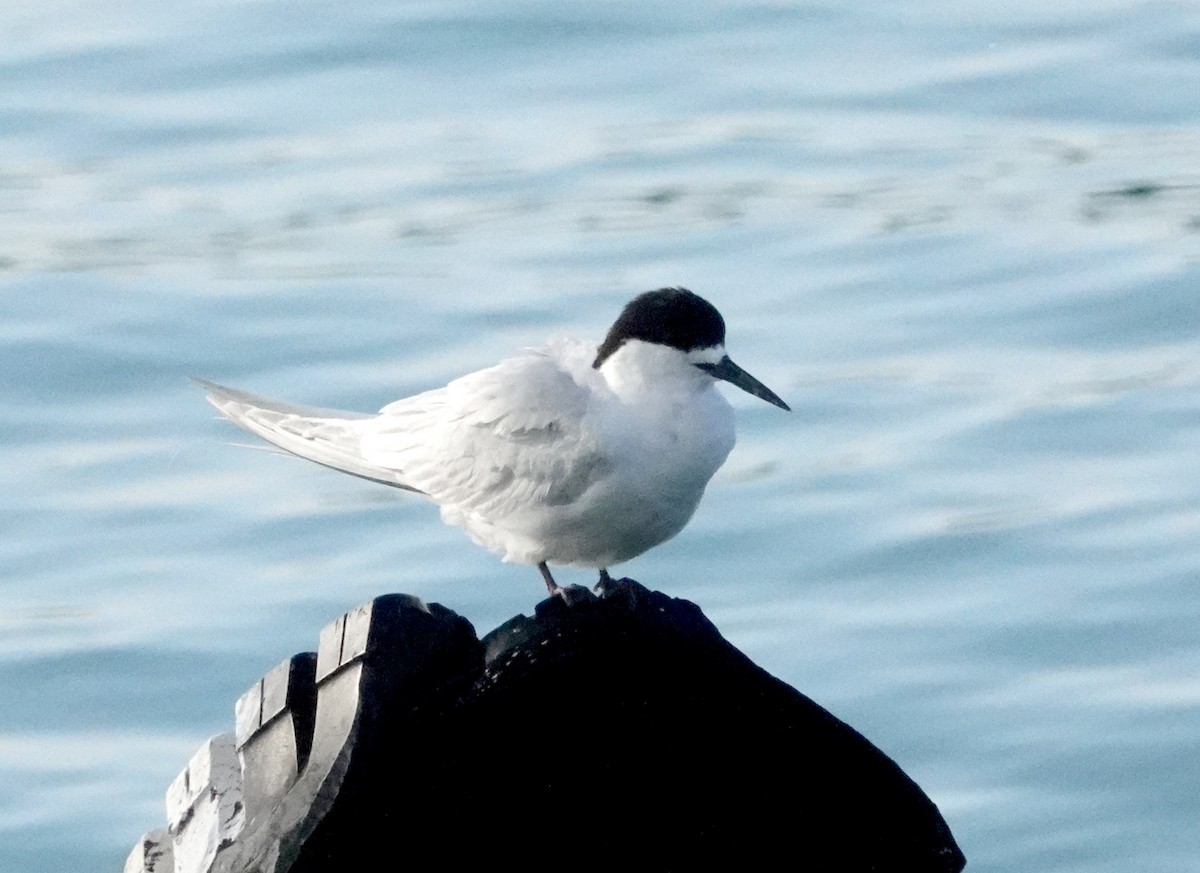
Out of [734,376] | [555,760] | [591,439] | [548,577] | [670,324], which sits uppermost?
[670,324]

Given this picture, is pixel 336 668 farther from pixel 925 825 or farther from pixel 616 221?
pixel 616 221

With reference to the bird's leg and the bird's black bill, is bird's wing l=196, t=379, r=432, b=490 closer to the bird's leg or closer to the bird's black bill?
the bird's leg

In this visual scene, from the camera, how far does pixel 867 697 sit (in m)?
8.24

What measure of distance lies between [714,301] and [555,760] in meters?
6.76

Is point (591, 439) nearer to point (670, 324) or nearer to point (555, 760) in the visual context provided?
point (670, 324)

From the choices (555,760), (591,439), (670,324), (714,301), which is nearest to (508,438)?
(591,439)

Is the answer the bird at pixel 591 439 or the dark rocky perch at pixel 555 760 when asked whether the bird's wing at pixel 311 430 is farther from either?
the dark rocky perch at pixel 555 760

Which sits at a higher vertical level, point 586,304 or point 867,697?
point 586,304

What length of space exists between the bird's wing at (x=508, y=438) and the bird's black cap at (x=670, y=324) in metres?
0.15

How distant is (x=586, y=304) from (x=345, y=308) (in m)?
1.15

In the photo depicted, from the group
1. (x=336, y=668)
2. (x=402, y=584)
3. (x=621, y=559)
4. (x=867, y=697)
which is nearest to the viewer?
(x=336, y=668)

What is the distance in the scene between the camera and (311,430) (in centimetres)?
653

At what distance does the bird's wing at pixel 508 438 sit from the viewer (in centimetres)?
567

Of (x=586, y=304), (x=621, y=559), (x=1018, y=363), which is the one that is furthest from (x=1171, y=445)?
(x=621, y=559)
